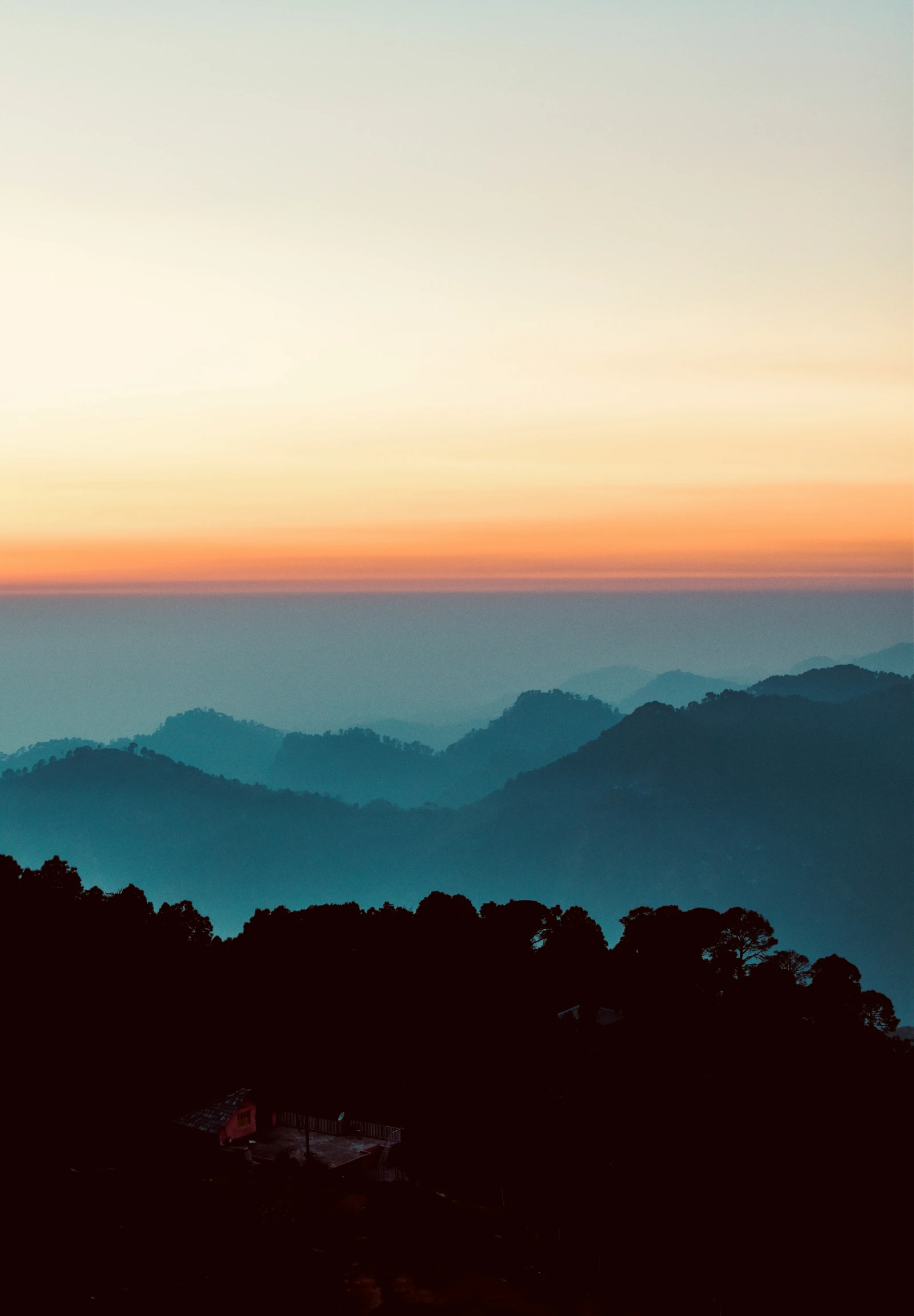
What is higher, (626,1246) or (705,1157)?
(705,1157)

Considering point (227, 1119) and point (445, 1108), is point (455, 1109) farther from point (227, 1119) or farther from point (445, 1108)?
point (227, 1119)

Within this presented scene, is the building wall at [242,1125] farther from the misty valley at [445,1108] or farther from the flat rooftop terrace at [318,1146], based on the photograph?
the flat rooftop terrace at [318,1146]

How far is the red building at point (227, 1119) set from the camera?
33.1 metres

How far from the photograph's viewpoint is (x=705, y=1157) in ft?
87.5

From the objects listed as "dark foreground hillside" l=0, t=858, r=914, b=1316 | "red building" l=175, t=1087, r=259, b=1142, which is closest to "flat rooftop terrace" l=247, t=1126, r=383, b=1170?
"dark foreground hillside" l=0, t=858, r=914, b=1316

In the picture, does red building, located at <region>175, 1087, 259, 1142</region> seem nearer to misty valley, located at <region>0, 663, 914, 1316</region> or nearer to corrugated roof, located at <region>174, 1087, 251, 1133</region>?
corrugated roof, located at <region>174, 1087, 251, 1133</region>

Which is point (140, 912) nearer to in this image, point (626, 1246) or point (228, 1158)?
point (228, 1158)

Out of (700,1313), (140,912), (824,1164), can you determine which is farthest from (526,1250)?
(140,912)

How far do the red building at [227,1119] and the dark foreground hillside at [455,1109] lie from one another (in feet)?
1.45

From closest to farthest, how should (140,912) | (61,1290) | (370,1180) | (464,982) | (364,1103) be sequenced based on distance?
(61,1290), (370,1180), (364,1103), (464,982), (140,912)

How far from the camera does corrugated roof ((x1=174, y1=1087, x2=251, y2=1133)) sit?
33.2 m

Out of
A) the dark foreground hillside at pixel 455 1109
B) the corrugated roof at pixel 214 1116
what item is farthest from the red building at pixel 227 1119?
the dark foreground hillside at pixel 455 1109

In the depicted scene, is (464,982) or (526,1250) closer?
(526,1250)

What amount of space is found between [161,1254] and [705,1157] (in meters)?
11.3
